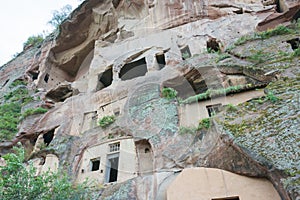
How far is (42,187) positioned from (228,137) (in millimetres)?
6632

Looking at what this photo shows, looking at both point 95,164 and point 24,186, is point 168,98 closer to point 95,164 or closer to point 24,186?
point 95,164

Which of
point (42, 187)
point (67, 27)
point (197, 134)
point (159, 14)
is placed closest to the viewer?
point (42, 187)

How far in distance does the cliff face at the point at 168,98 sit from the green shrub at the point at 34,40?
1099 centimetres

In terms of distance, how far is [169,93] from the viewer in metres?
14.4

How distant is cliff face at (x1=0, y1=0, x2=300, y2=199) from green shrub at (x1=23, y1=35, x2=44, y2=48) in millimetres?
10986

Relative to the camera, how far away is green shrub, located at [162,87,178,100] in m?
14.2

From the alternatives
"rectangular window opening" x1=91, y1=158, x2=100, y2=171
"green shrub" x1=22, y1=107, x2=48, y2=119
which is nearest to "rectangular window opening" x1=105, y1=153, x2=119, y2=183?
"rectangular window opening" x1=91, y1=158, x2=100, y2=171

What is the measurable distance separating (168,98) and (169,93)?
34cm

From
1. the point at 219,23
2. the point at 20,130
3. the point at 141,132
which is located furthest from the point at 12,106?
the point at 219,23

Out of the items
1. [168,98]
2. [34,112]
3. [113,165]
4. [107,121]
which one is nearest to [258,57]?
[168,98]

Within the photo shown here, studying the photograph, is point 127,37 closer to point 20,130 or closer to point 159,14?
point 159,14

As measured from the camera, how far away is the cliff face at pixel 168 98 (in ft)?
28.1

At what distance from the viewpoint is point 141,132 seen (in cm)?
1289

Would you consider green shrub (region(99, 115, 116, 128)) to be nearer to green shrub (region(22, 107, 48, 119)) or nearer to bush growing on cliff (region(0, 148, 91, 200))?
bush growing on cliff (region(0, 148, 91, 200))
